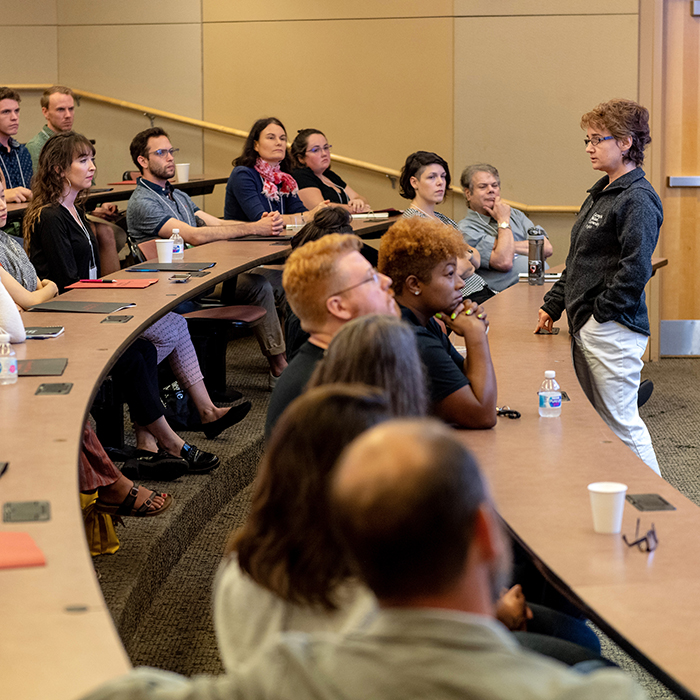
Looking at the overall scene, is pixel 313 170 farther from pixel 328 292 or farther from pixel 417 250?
pixel 328 292

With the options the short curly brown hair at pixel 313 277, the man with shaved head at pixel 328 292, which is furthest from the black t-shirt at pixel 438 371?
the short curly brown hair at pixel 313 277

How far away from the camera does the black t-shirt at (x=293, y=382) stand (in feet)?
6.17

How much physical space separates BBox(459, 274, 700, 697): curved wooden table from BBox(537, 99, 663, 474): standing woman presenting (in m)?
0.44

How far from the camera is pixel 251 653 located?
1.15 meters

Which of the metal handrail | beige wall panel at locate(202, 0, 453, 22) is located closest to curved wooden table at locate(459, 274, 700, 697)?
the metal handrail

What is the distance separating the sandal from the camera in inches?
116

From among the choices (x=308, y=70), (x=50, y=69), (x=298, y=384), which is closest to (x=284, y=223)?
(x=308, y=70)

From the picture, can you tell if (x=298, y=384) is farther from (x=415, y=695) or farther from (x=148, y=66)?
(x=148, y=66)

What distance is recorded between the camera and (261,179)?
5.36 metres

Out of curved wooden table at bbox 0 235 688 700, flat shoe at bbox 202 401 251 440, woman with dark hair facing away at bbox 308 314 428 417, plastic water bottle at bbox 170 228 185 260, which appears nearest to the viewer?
curved wooden table at bbox 0 235 688 700

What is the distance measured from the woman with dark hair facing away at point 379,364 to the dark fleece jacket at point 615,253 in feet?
5.68

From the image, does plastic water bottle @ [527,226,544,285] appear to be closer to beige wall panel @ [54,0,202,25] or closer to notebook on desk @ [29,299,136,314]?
notebook on desk @ [29,299,136,314]

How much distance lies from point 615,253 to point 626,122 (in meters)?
0.44

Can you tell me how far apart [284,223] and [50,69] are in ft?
10.3
